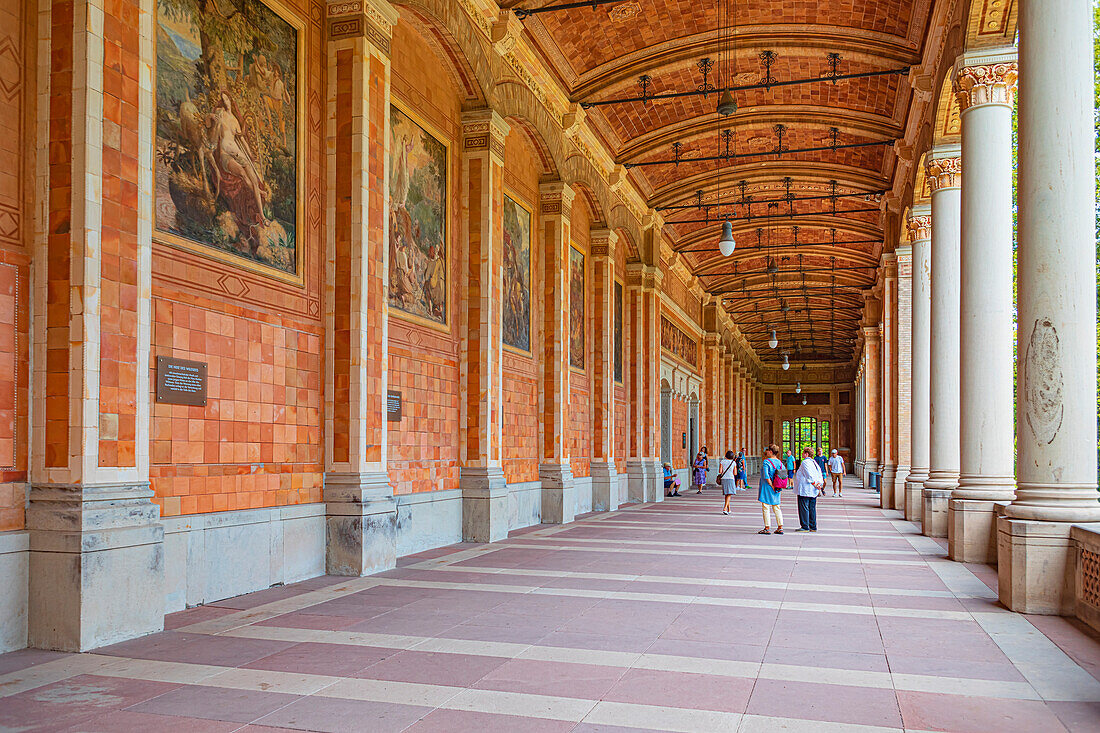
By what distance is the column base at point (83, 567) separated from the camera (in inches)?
271

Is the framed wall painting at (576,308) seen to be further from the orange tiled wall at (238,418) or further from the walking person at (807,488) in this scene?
the orange tiled wall at (238,418)

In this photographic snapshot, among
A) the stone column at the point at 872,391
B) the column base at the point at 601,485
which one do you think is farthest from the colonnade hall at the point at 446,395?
the stone column at the point at 872,391

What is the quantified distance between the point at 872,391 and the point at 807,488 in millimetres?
27049

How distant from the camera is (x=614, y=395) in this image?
24.8m

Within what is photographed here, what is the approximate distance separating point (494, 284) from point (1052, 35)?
9306 millimetres

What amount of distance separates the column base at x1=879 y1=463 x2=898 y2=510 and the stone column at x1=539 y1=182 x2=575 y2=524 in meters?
11.2

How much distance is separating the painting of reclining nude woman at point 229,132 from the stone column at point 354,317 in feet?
2.06

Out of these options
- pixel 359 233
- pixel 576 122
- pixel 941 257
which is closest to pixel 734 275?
pixel 576 122

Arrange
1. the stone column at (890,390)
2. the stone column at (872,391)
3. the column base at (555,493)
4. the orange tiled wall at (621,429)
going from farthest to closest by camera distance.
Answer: the stone column at (872,391), the orange tiled wall at (621,429), the stone column at (890,390), the column base at (555,493)

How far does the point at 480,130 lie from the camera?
1538 cm

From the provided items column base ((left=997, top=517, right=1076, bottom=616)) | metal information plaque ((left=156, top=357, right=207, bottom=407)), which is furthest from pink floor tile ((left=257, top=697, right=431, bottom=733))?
column base ((left=997, top=517, right=1076, bottom=616))

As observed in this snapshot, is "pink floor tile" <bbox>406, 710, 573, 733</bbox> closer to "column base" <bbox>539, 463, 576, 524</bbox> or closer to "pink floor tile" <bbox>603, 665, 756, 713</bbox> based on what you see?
"pink floor tile" <bbox>603, 665, 756, 713</bbox>

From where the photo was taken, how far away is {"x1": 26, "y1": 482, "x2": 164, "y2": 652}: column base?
6.89 meters

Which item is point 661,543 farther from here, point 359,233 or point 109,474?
point 109,474
